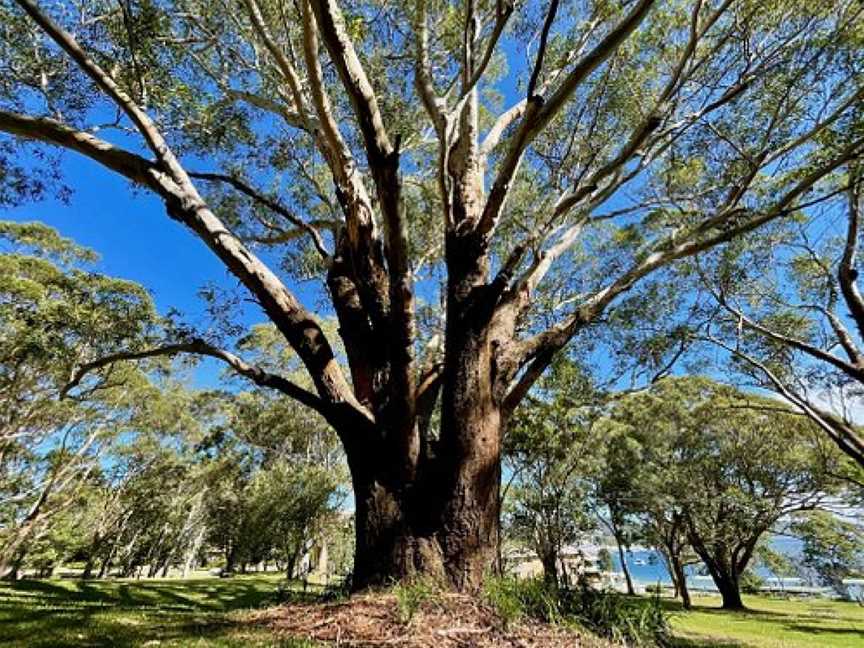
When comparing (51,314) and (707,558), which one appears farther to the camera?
(707,558)

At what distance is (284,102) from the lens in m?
6.93

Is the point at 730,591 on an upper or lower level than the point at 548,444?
lower

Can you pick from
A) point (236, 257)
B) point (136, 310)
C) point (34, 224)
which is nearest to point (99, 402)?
point (34, 224)

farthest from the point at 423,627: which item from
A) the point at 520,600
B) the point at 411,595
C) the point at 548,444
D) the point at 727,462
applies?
the point at 727,462

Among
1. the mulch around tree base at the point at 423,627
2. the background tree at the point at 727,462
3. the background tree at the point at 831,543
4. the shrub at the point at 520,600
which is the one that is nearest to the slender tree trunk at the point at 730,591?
the background tree at the point at 727,462

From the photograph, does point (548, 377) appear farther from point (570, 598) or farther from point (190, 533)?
point (190, 533)

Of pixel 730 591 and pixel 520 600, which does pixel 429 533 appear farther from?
pixel 730 591

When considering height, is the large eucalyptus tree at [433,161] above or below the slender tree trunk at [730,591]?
above

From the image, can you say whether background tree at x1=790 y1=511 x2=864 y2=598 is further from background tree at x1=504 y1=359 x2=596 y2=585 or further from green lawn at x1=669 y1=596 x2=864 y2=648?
background tree at x1=504 y1=359 x2=596 y2=585

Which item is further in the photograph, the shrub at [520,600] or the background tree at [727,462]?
the background tree at [727,462]

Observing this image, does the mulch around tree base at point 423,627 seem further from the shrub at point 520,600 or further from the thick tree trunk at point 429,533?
the thick tree trunk at point 429,533

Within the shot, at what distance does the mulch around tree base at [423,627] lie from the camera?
2.92 metres

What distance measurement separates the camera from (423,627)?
2994 millimetres

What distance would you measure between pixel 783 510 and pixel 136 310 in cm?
2090
